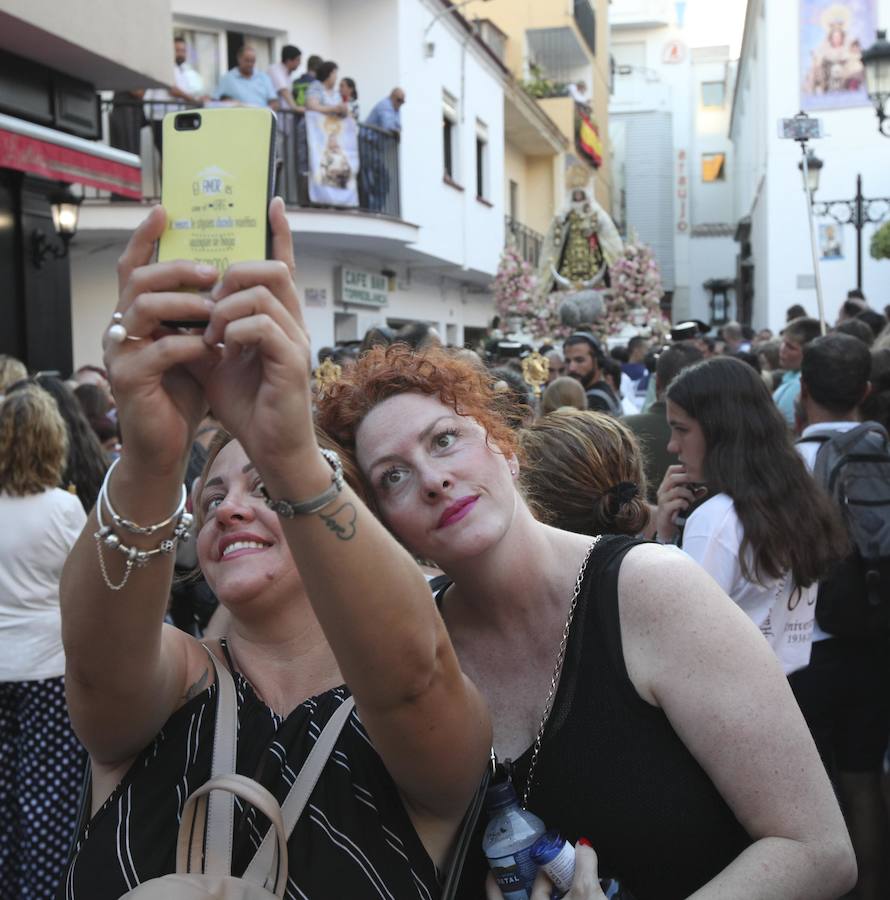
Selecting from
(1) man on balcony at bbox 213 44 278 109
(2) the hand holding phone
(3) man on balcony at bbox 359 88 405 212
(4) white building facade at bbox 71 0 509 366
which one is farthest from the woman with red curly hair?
(3) man on balcony at bbox 359 88 405 212

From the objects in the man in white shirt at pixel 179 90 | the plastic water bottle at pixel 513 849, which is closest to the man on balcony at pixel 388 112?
the man in white shirt at pixel 179 90

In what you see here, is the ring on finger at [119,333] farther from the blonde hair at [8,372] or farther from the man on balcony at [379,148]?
the man on balcony at [379,148]

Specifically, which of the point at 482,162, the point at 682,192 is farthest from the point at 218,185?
the point at 682,192

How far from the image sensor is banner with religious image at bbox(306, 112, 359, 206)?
49.0 feet

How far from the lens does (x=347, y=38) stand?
18031mm

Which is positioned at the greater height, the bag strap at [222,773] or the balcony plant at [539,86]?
the balcony plant at [539,86]

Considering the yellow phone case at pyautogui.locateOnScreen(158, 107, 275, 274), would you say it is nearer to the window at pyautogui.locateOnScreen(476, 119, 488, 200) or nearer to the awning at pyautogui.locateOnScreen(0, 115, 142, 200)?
the awning at pyautogui.locateOnScreen(0, 115, 142, 200)

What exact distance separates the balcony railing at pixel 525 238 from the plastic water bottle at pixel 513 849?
2323cm

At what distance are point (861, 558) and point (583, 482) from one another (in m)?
1.42

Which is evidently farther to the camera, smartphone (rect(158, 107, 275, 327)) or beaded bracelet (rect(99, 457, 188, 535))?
beaded bracelet (rect(99, 457, 188, 535))

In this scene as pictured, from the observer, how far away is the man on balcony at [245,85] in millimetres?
13953

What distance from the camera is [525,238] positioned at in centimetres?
2767

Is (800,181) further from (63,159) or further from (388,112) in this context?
(63,159)

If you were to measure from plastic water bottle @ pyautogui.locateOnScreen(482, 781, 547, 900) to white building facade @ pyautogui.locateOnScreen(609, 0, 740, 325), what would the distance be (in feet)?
163
